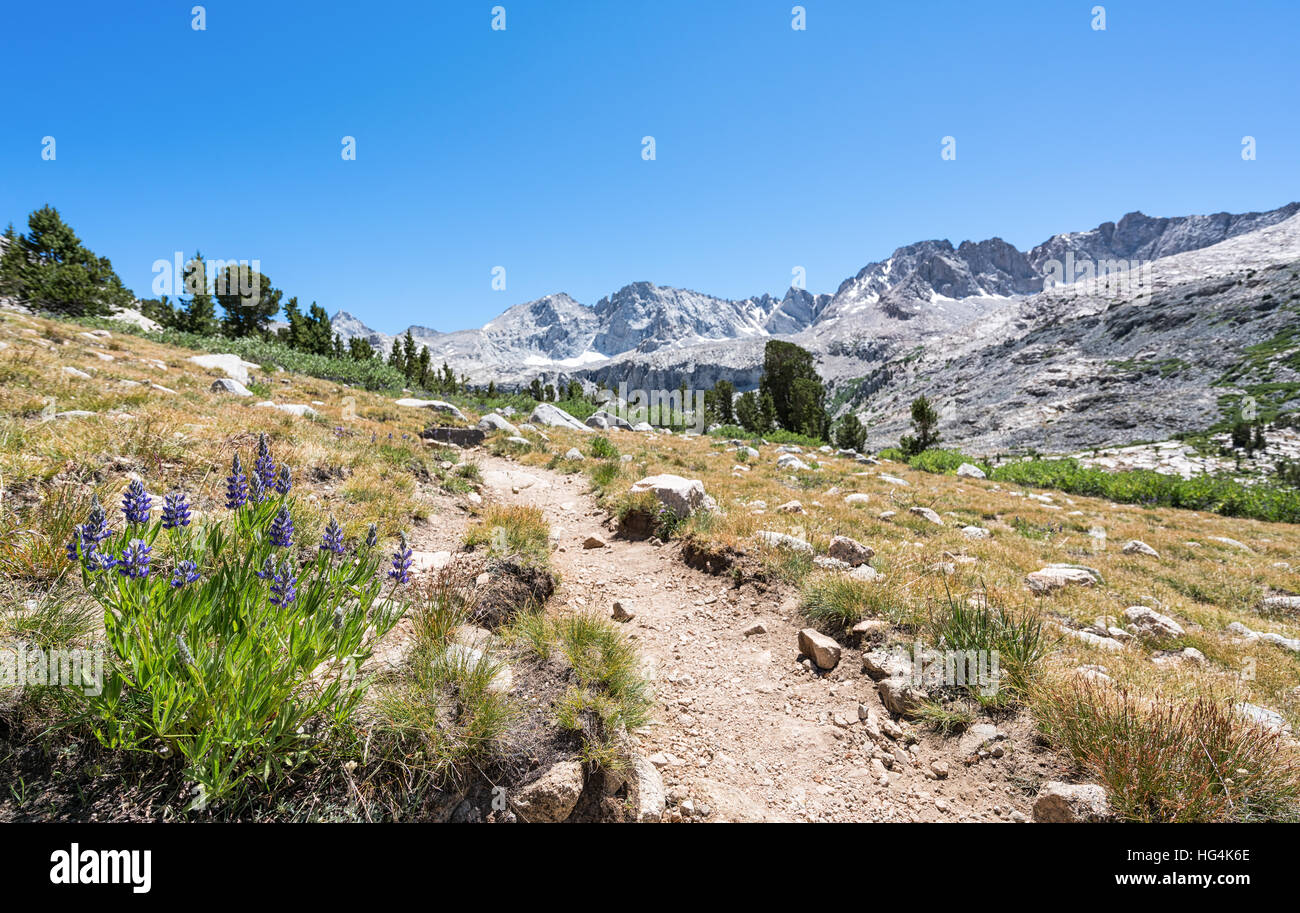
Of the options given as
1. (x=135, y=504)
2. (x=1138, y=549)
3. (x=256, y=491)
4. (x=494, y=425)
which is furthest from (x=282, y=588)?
(x=1138, y=549)

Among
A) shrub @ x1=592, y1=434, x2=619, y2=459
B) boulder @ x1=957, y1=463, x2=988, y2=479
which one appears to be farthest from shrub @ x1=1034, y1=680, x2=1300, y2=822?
boulder @ x1=957, y1=463, x2=988, y2=479

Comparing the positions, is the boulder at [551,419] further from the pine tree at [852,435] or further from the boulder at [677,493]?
the pine tree at [852,435]

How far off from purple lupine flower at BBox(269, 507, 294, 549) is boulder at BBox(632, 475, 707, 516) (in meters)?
5.39

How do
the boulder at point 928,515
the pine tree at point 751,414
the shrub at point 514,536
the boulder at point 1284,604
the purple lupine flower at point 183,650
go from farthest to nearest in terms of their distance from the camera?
the pine tree at point 751,414
the boulder at point 928,515
the boulder at point 1284,604
the shrub at point 514,536
the purple lupine flower at point 183,650

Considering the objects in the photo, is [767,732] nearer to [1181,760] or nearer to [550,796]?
[550,796]

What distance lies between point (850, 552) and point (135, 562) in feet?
21.1

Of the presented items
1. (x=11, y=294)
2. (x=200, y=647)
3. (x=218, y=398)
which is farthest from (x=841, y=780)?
(x=11, y=294)

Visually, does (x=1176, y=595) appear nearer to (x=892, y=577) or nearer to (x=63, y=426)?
(x=892, y=577)

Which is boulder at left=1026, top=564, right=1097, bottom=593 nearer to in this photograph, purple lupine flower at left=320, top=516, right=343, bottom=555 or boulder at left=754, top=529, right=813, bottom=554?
boulder at left=754, top=529, right=813, bottom=554

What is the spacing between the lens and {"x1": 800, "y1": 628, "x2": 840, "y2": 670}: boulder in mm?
4312

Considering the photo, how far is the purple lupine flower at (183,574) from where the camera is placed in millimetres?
2379

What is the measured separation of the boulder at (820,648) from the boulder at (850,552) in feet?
5.62

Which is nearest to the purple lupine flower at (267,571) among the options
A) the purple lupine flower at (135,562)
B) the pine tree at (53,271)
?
the purple lupine flower at (135,562)

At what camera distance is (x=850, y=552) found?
6.08 meters
